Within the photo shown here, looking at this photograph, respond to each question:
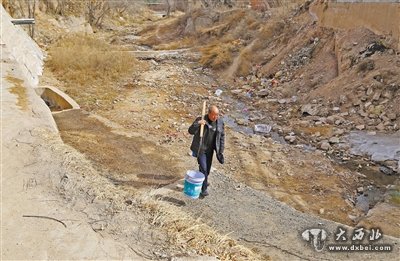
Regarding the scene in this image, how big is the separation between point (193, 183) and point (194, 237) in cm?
130

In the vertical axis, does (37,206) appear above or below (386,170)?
above

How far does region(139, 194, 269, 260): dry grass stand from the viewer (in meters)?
3.99

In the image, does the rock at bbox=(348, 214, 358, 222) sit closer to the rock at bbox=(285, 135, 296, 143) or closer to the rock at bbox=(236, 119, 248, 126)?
the rock at bbox=(285, 135, 296, 143)

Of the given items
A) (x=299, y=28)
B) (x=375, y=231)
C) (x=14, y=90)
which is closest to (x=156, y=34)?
(x=299, y=28)

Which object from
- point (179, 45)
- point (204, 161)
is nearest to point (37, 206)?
point (204, 161)

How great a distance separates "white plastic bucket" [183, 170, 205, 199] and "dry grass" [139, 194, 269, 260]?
773 millimetres

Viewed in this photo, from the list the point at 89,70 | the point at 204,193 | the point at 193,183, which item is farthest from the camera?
the point at 89,70

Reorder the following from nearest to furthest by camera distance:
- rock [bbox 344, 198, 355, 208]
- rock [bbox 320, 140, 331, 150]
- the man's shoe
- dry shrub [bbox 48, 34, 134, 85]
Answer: the man's shoe → rock [bbox 344, 198, 355, 208] → rock [bbox 320, 140, 331, 150] → dry shrub [bbox 48, 34, 134, 85]

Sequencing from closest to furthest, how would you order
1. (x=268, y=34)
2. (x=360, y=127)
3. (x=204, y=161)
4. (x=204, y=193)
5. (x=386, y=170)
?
1. (x=204, y=161)
2. (x=204, y=193)
3. (x=386, y=170)
4. (x=360, y=127)
5. (x=268, y=34)

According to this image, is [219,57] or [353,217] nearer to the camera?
[353,217]

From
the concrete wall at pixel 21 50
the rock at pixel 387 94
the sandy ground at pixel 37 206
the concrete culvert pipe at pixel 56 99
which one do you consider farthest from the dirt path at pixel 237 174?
the concrete wall at pixel 21 50

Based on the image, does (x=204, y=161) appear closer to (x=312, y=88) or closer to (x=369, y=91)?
(x=369, y=91)

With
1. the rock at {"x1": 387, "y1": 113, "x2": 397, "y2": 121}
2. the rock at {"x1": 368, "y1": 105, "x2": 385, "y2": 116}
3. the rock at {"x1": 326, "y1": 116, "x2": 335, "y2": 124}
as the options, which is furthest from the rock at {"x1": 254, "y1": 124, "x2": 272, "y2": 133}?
the rock at {"x1": 387, "y1": 113, "x2": 397, "y2": 121}

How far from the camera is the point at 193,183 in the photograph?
17.6 feet
